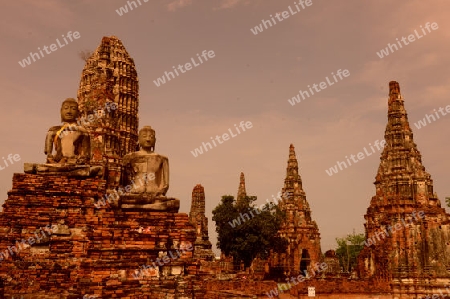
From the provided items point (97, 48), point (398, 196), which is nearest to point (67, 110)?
point (398, 196)

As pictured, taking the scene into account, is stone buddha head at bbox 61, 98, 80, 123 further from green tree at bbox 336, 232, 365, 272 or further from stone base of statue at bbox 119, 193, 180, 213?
green tree at bbox 336, 232, 365, 272

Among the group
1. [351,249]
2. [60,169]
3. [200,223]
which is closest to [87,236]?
[60,169]

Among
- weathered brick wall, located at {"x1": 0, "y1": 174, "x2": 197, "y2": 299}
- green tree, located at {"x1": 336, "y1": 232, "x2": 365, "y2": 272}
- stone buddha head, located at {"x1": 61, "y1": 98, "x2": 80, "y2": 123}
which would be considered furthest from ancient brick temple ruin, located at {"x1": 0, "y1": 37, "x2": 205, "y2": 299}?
green tree, located at {"x1": 336, "y1": 232, "x2": 365, "y2": 272}

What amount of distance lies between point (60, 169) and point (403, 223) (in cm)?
2067

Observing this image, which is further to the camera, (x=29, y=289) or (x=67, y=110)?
(x=67, y=110)

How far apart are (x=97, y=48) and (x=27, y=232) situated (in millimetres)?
30402

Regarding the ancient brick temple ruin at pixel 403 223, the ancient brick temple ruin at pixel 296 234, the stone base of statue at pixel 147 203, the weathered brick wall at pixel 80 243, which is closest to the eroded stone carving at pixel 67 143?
the weathered brick wall at pixel 80 243

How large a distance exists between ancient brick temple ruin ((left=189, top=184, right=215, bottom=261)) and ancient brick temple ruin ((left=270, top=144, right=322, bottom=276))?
786cm

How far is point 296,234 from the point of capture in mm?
44406

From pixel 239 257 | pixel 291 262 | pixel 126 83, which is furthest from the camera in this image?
pixel 291 262

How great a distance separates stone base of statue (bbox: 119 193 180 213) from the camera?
8086 millimetres

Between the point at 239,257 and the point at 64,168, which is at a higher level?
the point at 64,168

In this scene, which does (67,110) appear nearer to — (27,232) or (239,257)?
(27,232)

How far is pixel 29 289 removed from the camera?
709 centimetres
